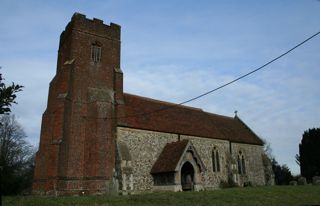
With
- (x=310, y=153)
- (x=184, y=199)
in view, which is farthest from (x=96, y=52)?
(x=310, y=153)

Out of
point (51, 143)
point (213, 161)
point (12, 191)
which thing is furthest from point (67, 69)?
point (213, 161)

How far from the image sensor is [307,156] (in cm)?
4844

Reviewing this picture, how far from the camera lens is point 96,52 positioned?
26.1 meters

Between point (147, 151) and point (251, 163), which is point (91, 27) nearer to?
point (147, 151)

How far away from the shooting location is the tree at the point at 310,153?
46.3 m

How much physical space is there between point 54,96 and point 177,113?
12210 millimetres

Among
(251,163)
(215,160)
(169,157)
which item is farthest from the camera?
(251,163)

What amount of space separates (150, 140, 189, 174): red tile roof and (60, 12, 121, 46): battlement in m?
10.4

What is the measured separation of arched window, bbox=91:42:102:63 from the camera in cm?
2581

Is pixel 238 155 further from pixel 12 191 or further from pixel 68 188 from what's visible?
pixel 12 191

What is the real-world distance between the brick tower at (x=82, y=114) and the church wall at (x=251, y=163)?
1504 centimetres

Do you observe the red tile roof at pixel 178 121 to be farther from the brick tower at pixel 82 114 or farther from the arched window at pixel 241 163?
the brick tower at pixel 82 114

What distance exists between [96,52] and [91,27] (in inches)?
85.8

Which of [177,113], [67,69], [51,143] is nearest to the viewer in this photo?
[51,143]
